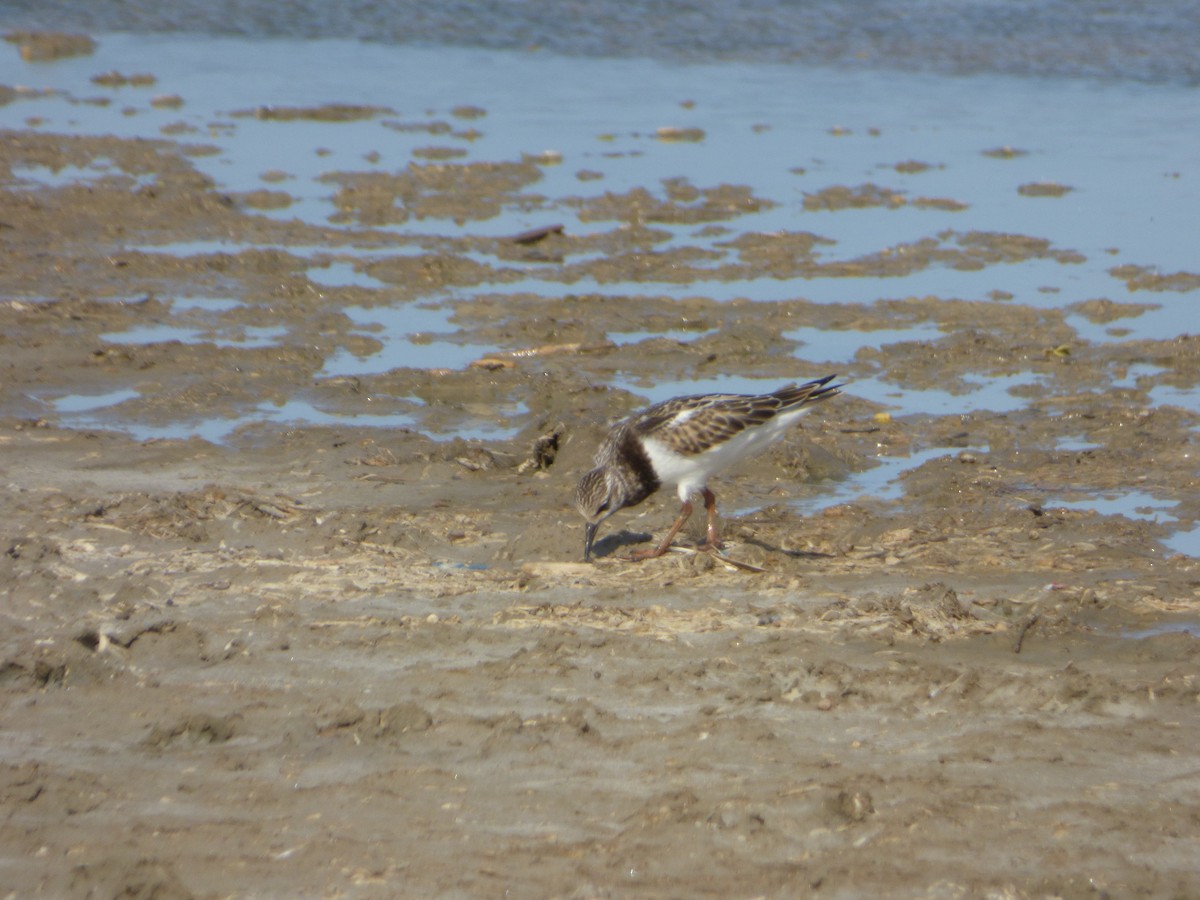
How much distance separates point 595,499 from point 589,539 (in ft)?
0.61

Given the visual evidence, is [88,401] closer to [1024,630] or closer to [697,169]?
[1024,630]

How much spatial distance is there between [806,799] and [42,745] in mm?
2348

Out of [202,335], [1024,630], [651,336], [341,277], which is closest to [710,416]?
[1024,630]

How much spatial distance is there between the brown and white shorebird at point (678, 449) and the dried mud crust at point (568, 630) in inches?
9.7

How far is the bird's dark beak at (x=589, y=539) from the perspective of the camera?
6.82 meters

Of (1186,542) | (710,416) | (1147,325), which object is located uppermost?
(710,416)

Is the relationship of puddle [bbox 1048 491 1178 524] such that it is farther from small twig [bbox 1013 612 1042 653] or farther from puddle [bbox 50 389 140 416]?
puddle [bbox 50 389 140 416]

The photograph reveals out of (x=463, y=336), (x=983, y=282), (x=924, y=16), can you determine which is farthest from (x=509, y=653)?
(x=924, y=16)

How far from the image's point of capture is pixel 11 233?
12.4 meters

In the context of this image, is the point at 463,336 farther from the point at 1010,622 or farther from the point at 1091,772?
the point at 1091,772

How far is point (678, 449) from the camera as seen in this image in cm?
686

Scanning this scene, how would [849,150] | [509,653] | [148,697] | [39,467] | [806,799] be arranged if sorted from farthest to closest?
1. [849,150]
2. [39,467]
3. [509,653]
4. [148,697]
5. [806,799]

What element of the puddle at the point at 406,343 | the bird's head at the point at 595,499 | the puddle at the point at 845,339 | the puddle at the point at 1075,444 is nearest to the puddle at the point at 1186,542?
the puddle at the point at 1075,444

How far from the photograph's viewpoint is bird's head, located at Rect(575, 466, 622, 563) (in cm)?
693
